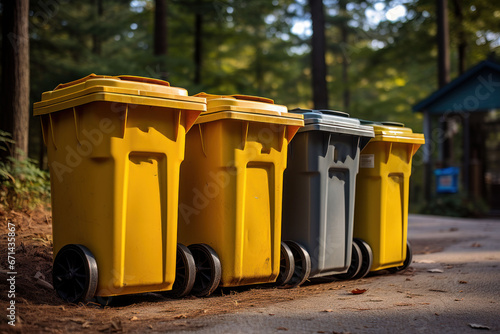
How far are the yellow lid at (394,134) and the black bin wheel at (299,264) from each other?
1.52 metres

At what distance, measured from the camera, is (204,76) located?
64.2ft

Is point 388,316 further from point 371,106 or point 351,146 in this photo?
point 371,106

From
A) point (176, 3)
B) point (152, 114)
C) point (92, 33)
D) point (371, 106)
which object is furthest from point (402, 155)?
point (371, 106)

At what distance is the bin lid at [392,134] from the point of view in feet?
18.2

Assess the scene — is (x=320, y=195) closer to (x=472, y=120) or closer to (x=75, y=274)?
(x=75, y=274)

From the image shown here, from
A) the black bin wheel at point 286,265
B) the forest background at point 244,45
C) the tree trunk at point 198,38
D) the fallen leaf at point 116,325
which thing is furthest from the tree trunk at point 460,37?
the fallen leaf at point 116,325

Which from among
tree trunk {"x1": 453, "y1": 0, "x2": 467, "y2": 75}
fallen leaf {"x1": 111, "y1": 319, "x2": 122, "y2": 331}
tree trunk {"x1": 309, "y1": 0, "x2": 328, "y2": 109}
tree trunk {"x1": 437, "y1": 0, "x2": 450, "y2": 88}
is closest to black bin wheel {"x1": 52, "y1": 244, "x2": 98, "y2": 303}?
fallen leaf {"x1": 111, "y1": 319, "x2": 122, "y2": 331}

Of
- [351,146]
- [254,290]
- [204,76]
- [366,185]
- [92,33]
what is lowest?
[254,290]

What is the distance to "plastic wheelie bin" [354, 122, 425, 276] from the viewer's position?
18.0 ft

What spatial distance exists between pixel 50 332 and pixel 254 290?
76.3 inches

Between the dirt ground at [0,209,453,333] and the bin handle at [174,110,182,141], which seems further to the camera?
the bin handle at [174,110,182,141]

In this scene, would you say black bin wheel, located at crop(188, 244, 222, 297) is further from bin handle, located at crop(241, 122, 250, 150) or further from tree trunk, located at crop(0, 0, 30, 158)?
tree trunk, located at crop(0, 0, 30, 158)

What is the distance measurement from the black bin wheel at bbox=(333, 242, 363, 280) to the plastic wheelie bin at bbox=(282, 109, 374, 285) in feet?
0.51

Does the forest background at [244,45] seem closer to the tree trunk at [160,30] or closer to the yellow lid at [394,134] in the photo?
the tree trunk at [160,30]
